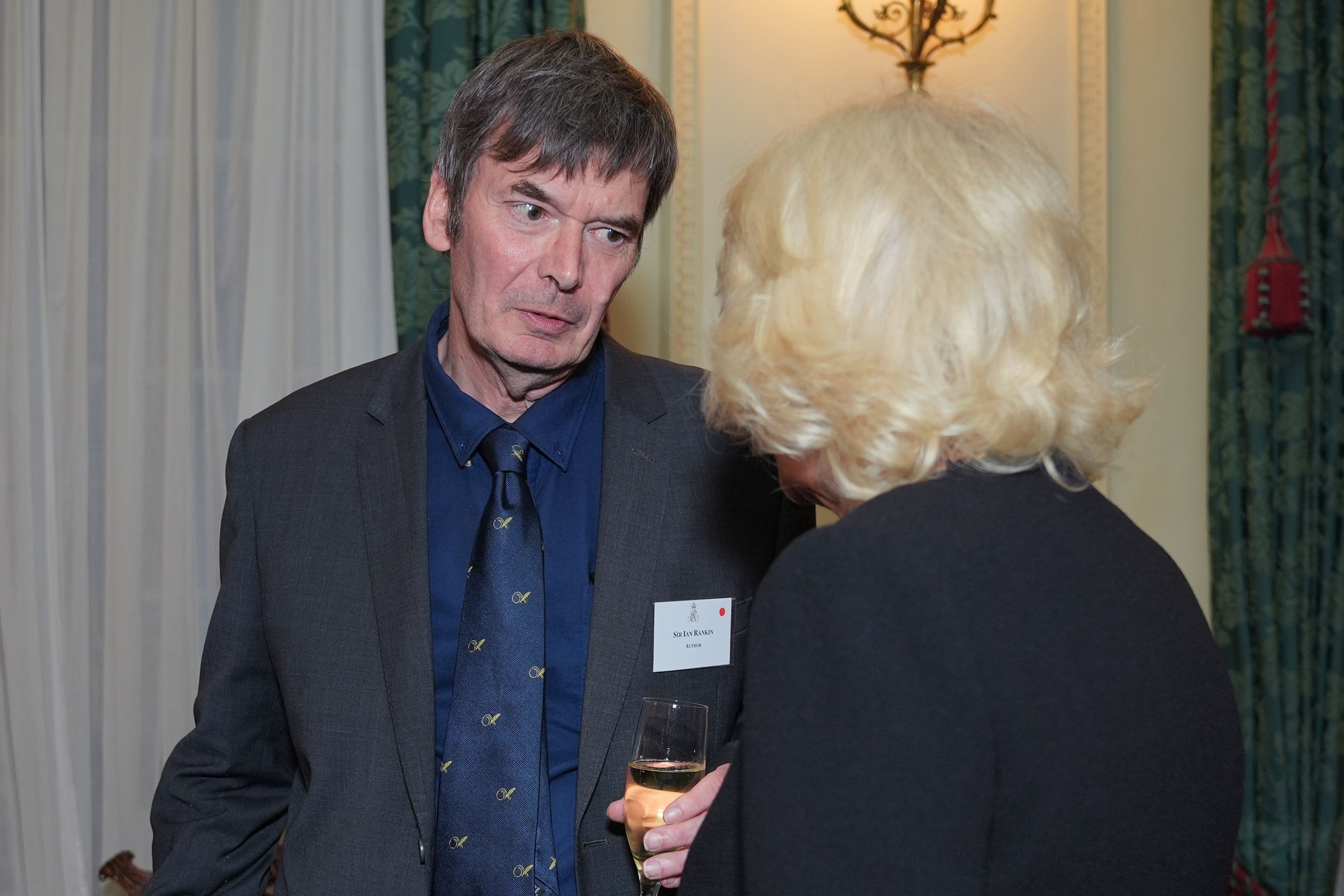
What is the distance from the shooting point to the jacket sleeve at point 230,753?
1.82 metres

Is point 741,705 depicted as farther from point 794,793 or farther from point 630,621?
point 794,793

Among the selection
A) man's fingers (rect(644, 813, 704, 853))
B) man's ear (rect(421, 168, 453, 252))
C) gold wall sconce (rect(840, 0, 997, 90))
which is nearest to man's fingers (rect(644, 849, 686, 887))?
man's fingers (rect(644, 813, 704, 853))

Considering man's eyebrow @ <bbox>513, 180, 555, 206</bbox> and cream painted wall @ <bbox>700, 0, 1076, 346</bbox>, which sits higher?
cream painted wall @ <bbox>700, 0, 1076, 346</bbox>

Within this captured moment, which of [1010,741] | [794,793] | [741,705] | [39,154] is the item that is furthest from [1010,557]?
[39,154]

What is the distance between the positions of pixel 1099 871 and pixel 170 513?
8.89 ft

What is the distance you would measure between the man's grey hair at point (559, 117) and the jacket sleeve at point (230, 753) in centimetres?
67

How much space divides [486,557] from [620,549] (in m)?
0.21

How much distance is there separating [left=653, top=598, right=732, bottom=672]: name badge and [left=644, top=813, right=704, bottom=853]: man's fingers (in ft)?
1.30

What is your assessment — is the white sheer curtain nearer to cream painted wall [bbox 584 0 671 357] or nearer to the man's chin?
cream painted wall [bbox 584 0 671 357]

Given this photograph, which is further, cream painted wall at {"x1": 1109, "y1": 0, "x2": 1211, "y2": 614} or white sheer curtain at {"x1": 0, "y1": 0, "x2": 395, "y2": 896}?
cream painted wall at {"x1": 1109, "y1": 0, "x2": 1211, "y2": 614}

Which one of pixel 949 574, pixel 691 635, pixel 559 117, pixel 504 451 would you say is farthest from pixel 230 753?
pixel 949 574

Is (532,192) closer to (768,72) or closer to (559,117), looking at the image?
(559,117)

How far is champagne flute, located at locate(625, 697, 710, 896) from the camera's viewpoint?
4.73 feet

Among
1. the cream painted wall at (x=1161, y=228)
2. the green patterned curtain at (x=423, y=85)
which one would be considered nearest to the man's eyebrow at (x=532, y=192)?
the green patterned curtain at (x=423, y=85)
